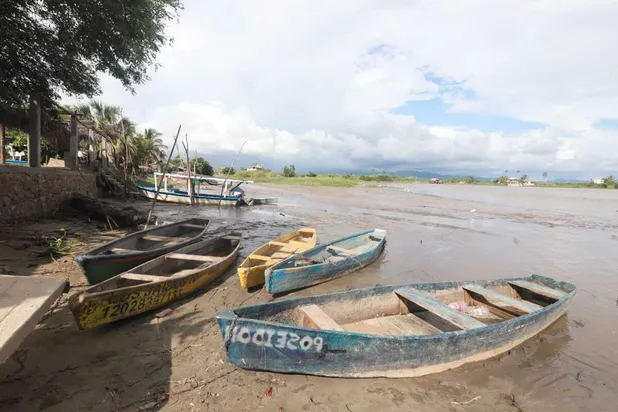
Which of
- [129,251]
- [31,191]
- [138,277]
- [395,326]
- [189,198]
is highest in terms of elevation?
[31,191]

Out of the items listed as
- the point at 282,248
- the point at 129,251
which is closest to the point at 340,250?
the point at 282,248

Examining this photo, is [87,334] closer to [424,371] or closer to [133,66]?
[424,371]

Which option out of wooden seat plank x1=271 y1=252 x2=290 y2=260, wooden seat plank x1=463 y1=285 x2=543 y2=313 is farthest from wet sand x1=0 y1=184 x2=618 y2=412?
wooden seat plank x1=271 y1=252 x2=290 y2=260

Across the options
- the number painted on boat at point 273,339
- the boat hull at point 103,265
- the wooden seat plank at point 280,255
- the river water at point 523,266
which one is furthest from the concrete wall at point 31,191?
the number painted on boat at point 273,339

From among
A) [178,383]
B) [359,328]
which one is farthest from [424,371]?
[178,383]

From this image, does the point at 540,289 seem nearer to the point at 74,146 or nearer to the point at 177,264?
the point at 177,264

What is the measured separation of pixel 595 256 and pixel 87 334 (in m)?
16.8

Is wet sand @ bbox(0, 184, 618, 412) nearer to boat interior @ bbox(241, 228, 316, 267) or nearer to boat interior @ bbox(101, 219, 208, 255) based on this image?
boat interior @ bbox(241, 228, 316, 267)

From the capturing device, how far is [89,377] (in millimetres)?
3828

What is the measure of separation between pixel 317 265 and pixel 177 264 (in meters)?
3.34

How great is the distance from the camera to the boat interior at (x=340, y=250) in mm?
7649

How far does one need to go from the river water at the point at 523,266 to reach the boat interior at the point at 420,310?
67cm

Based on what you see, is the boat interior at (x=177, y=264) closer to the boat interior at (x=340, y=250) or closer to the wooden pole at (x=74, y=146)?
the boat interior at (x=340, y=250)

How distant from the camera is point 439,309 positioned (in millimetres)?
5082
